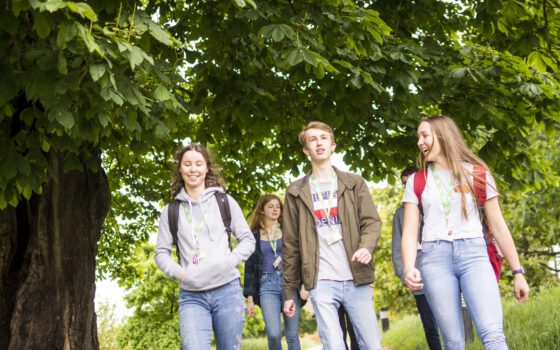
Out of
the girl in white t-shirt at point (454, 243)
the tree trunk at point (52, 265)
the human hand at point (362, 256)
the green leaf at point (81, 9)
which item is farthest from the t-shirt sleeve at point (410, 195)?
the tree trunk at point (52, 265)

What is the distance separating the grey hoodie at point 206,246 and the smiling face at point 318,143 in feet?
2.40

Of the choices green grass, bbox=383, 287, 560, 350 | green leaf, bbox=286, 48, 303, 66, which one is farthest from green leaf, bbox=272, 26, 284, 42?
green grass, bbox=383, 287, 560, 350

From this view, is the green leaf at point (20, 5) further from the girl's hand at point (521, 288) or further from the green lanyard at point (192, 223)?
the girl's hand at point (521, 288)

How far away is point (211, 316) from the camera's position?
411 centimetres

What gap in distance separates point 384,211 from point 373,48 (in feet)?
60.2

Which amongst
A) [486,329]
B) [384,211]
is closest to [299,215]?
[486,329]

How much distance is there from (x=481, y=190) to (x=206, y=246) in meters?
1.93

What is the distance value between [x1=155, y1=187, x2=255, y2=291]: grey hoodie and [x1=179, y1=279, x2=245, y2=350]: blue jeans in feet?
0.22

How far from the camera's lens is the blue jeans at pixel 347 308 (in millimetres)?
3936

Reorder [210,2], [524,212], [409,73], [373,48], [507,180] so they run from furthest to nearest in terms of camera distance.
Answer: [524,212], [507,180], [210,2], [409,73], [373,48]

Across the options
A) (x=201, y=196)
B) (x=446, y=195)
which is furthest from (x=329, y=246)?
(x=201, y=196)

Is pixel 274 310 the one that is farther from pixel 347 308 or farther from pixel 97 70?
pixel 97 70

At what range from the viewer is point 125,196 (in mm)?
12625

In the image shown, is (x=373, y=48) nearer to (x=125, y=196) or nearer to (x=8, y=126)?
(x=8, y=126)
